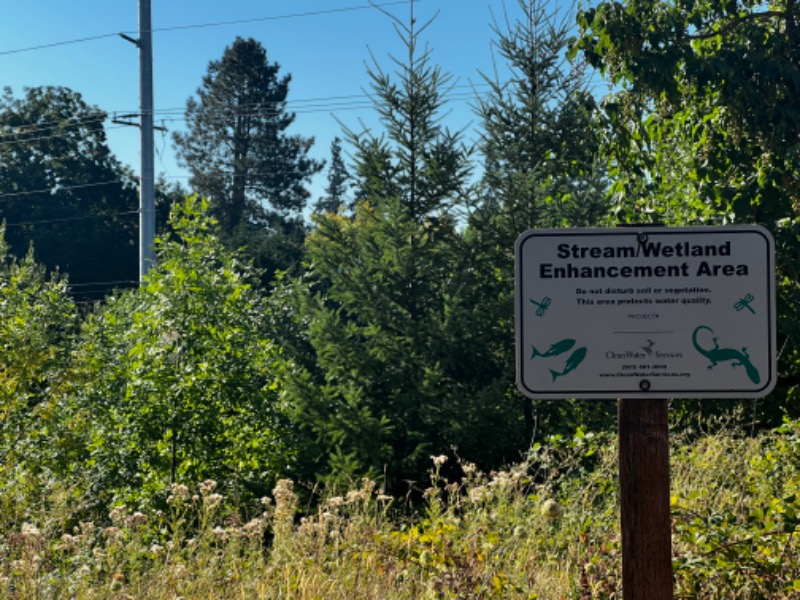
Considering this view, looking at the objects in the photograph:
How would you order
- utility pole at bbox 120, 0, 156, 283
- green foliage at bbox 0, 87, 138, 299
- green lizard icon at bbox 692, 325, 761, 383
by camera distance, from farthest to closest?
1. green foliage at bbox 0, 87, 138, 299
2. utility pole at bbox 120, 0, 156, 283
3. green lizard icon at bbox 692, 325, 761, 383

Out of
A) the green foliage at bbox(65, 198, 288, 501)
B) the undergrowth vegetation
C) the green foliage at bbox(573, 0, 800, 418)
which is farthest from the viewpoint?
the green foliage at bbox(65, 198, 288, 501)

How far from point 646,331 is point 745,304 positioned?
288mm

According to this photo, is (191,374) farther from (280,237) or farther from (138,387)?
(280,237)

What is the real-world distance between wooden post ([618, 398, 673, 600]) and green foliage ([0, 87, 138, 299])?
40.4 metres

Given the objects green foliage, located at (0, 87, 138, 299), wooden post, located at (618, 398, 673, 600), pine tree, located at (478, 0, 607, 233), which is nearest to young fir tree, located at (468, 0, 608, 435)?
pine tree, located at (478, 0, 607, 233)

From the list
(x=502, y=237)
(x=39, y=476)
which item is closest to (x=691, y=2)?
(x=502, y=237)

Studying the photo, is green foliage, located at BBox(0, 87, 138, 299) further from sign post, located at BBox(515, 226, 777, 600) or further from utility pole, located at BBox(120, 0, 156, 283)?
sign post, located at BBox(515, 226, 777, 600)

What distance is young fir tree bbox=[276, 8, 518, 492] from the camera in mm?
8383

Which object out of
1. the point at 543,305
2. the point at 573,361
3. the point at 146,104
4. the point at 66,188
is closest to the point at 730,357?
the point at 573,361

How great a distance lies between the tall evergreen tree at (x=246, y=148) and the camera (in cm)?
4666

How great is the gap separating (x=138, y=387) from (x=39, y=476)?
1255 mm

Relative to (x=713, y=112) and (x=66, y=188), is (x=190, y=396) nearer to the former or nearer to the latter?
(x=713, y=112)

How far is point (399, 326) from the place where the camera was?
8641 mm

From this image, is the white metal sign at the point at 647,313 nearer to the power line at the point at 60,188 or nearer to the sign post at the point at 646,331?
the sign post at the point at 646,331
